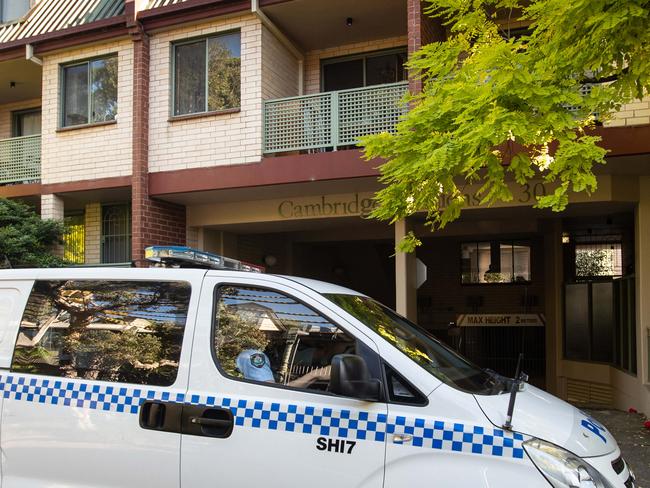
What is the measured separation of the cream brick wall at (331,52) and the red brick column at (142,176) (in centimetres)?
303

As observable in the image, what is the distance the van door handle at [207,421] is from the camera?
125 inches

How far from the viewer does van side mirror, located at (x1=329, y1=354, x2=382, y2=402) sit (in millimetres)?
2896

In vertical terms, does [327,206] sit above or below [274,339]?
above

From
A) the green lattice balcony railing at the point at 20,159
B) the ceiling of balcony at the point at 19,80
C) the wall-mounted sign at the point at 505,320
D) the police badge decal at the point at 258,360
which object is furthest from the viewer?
the wall-mounted sign at the point at 505,320

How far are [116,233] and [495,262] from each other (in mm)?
9708

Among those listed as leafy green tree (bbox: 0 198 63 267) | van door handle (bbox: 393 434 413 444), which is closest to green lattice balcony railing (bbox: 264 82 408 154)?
leafy green tree (bbox: 0 198 63 267)

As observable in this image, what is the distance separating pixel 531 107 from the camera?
5.01 m

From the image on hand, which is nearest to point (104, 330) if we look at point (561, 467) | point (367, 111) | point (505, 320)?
point (561, 467)

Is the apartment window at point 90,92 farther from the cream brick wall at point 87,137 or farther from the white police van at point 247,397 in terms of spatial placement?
the white police van at point 247,397

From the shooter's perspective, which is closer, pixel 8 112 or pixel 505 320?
pixel 505 320

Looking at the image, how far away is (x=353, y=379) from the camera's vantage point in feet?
9.53

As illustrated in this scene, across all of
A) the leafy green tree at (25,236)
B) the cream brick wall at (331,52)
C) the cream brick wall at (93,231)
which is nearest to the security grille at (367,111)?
the cream brick wall at (331,52)

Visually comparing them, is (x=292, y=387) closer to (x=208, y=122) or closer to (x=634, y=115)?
(x=634, y=115)

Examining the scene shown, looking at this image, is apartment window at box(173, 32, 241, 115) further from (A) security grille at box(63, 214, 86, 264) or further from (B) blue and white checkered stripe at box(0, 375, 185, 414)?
(B) blue and white checkered stripe at box(0, 375, 185, 414)
